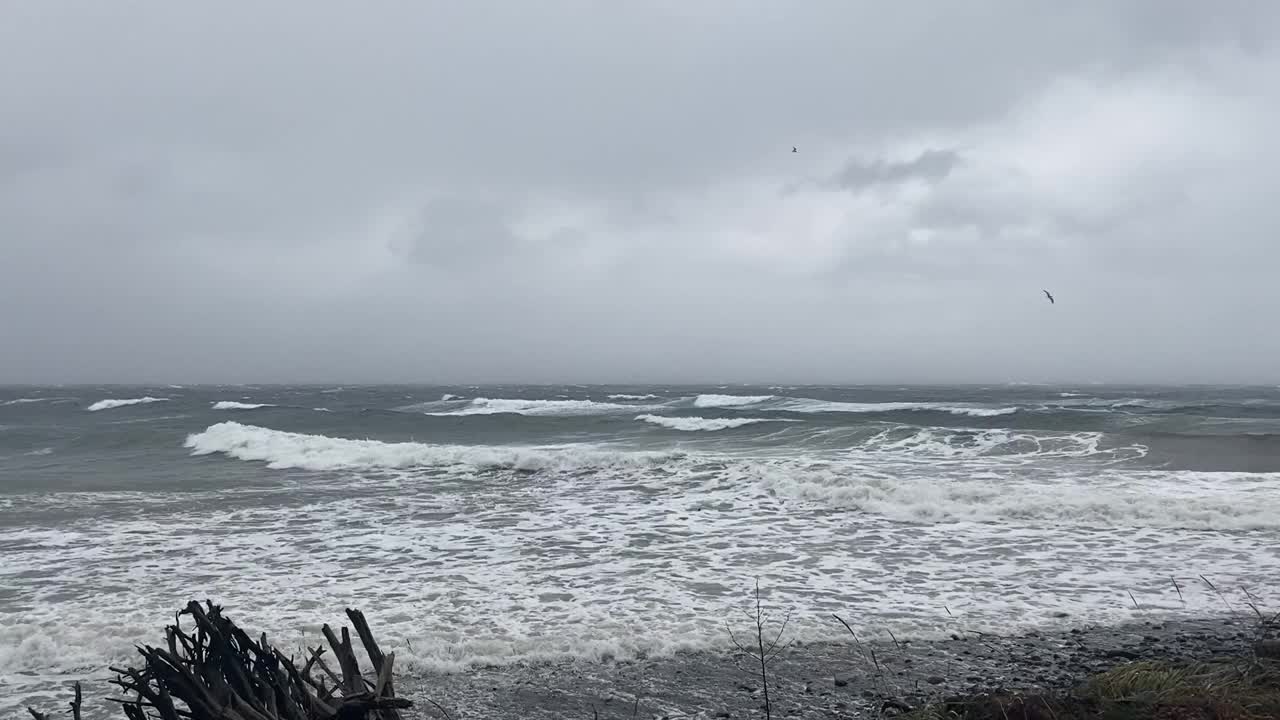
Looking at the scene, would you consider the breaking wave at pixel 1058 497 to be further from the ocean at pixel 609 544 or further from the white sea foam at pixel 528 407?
the white sea foam at pixel 528 407

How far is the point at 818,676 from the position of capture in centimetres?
546

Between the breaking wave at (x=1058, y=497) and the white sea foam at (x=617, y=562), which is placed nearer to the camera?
the white sea foam at (x=617, y=562)

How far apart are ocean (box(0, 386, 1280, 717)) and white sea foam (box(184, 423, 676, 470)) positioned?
162 millimetres

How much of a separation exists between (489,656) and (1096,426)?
29.1m

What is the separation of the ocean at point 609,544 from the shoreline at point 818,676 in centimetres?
32

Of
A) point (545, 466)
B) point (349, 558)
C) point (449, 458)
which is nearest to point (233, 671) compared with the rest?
point (349, 558)

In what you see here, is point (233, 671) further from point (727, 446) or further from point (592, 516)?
point (727, 446)

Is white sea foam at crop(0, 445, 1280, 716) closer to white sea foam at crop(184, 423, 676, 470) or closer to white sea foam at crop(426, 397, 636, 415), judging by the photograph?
white sea foam at crop(184, 423, 676, 470)

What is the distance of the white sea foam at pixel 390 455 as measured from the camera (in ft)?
64.7

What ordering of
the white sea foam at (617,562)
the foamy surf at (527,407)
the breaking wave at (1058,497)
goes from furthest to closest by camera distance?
the foamy surf at (527,407), the breaking wave at (1058,497), the white sea foam at (617,562)

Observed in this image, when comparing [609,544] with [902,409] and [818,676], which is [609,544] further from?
[902,409]

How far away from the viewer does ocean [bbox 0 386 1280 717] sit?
6.66m

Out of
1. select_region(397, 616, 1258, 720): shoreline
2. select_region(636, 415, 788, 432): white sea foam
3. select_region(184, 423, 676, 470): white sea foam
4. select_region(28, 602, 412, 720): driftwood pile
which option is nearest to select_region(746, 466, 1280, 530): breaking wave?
select_region(184, 423, 676, 470): white sea foam

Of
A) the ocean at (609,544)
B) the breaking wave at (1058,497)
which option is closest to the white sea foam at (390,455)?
the ocean at (609,544)
